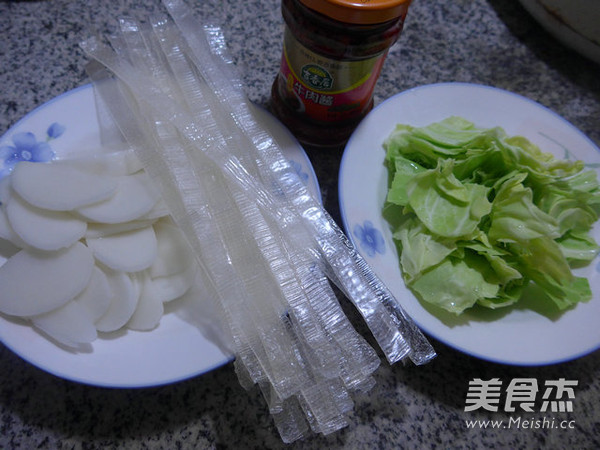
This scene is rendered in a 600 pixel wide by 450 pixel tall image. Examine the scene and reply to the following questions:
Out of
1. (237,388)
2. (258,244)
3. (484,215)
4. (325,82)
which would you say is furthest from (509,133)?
(237,388)

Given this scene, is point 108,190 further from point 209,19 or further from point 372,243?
point 209,19

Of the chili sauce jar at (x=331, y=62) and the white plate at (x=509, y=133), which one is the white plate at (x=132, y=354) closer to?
the white plate at (x=509, y=133)

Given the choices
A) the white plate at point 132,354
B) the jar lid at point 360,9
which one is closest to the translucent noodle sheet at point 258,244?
the white plate at point 132,354

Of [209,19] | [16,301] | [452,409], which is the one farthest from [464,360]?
[209,19]

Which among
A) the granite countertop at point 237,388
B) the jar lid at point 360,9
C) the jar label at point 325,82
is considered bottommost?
the granite countertop at point 237,388

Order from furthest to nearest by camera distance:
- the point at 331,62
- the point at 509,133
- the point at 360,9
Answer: the point at 509,133 < the point at 331,62 < the point at 360,9

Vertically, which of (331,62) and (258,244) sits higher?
(331,62)

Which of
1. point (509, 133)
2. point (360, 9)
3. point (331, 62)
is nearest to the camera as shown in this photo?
point (360, 9)

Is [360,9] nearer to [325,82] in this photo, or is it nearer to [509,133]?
[325,82]
